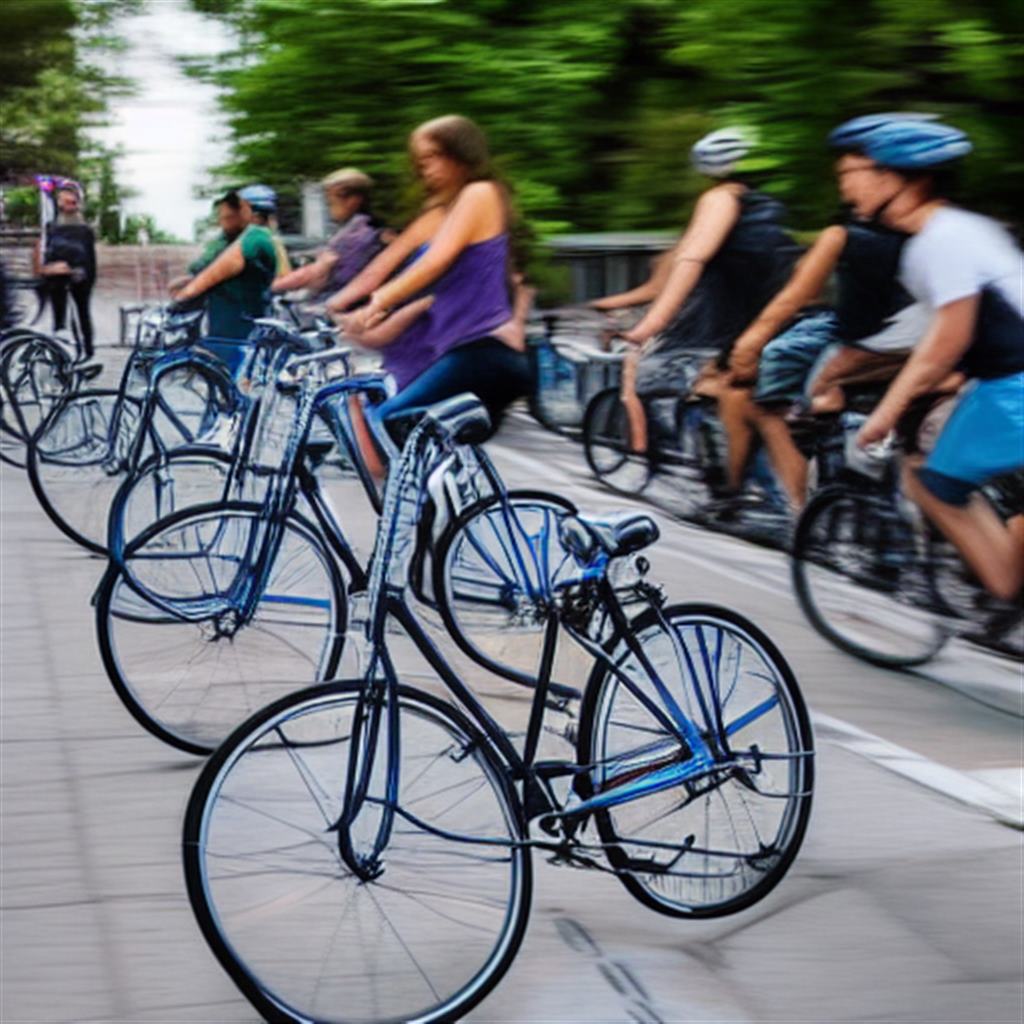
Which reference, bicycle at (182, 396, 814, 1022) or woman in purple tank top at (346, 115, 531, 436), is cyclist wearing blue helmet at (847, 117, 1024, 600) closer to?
woman in purple tank top at (346, 115, 531, 436)

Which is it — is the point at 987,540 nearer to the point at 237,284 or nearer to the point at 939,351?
the point at 939,351

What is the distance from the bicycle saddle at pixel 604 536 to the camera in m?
4.22

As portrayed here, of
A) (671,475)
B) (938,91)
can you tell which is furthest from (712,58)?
(671,475)

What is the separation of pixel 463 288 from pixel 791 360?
2.32 metres

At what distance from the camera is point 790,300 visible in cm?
856

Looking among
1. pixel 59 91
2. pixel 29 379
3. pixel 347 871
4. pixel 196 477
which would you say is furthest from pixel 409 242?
pixel 59 91

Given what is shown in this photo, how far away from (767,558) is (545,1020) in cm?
549

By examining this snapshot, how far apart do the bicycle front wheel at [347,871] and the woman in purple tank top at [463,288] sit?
3053 millimetres

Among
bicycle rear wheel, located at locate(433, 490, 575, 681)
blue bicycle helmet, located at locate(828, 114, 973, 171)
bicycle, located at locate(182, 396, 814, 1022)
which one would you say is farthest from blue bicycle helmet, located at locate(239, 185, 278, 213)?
bicycle, located at locate(182, 396, 814, 1022)

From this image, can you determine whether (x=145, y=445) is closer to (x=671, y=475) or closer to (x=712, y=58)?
(x=671, y=475)

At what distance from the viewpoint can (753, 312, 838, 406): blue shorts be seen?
8.95 meters

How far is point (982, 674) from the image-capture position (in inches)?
281

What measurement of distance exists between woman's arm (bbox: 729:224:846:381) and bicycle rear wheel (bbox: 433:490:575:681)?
217cm

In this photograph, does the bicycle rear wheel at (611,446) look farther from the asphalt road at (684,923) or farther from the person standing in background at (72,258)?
the person standing in background at (72,258)
